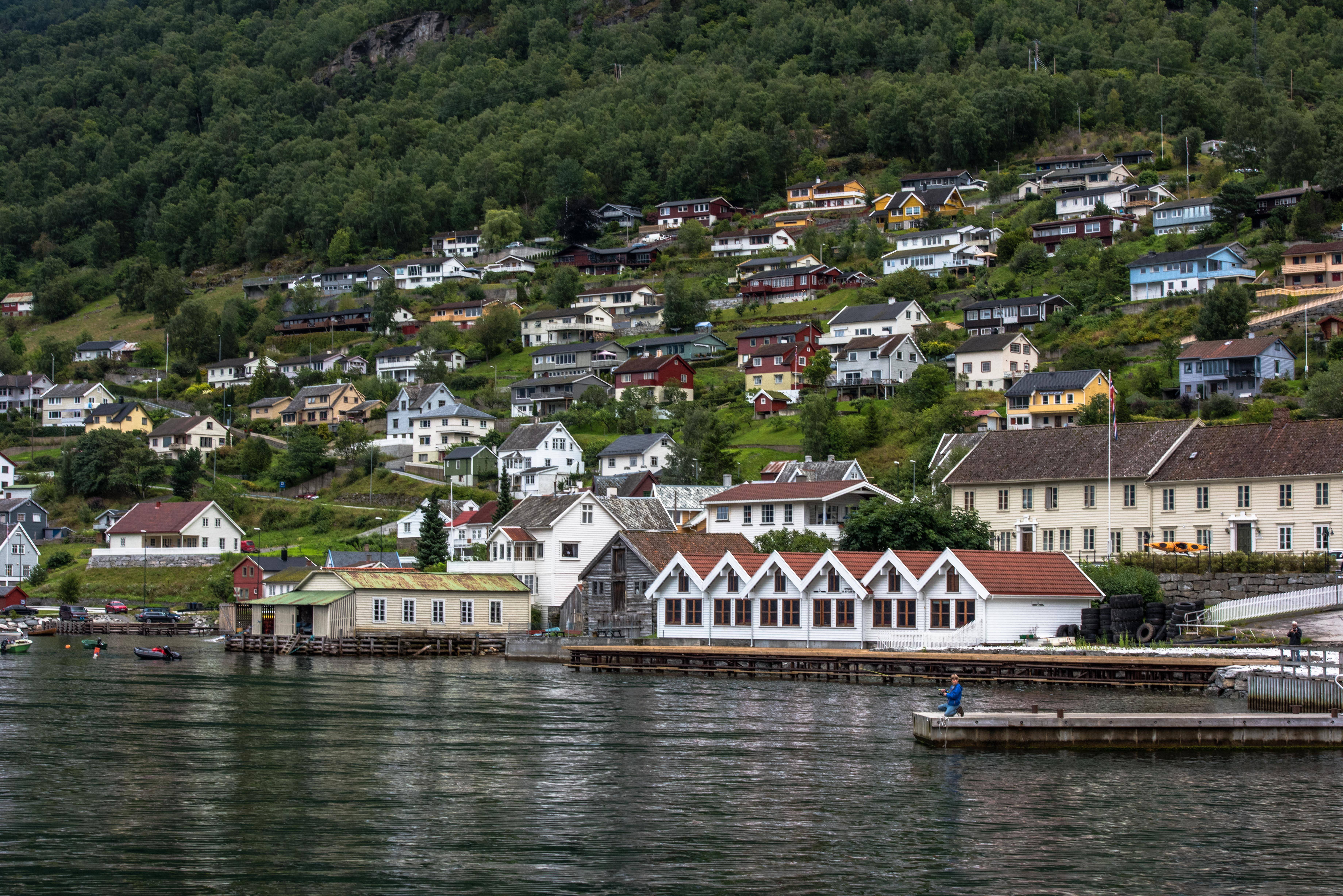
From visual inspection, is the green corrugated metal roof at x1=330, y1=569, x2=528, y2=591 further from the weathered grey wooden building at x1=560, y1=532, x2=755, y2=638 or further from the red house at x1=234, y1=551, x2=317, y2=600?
the red house at x1=234, y1=551, x2=317, y2=600

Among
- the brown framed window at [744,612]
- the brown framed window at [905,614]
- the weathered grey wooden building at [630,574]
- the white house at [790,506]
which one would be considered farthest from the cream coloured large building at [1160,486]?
the brown framed window at [744,612]

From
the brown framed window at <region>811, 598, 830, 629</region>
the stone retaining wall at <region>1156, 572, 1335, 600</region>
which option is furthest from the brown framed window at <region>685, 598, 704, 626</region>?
the stone retaining wall at <region>1156, 572, 1335, 600</region>

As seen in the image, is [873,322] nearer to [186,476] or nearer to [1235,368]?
[1235,368]

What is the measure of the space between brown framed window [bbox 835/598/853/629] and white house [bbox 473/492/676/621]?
18348 mm

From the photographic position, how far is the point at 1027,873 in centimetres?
2500

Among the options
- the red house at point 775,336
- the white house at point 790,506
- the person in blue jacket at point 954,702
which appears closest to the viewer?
the person in blue jacket at point 954,702

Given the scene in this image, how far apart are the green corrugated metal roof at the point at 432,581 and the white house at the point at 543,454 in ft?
134

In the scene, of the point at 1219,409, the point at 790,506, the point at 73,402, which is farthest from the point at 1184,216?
the point at 73,402

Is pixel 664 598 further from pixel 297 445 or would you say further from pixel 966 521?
pixel 297 445

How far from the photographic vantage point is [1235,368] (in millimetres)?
104312

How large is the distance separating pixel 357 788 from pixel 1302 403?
80993 millimetres

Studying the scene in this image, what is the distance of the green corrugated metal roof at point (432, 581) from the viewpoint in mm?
77312

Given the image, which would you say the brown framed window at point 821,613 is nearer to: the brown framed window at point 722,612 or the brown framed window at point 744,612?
the brown framed window at point 744,612

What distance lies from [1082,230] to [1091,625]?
103 meters
